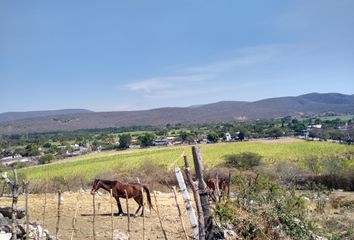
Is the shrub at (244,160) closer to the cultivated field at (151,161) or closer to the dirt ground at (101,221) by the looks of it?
the cultivated field at (151,161)

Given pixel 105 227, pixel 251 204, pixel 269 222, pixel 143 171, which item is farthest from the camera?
pixel 143 171

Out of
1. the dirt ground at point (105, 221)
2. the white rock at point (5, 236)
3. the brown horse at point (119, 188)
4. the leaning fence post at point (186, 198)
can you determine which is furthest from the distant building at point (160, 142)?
the leaning fence post at point (186, 198)

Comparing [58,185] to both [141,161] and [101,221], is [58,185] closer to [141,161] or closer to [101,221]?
[101,221]

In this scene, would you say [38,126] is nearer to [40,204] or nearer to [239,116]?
[239,116]

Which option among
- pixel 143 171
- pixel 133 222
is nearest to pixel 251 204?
pixel 133 222

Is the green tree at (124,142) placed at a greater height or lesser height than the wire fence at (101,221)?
lesser

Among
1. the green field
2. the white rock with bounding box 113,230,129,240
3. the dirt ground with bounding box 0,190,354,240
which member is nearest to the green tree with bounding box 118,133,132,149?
the green field

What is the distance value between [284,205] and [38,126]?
15652 cm

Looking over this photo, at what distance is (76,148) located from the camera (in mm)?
78750

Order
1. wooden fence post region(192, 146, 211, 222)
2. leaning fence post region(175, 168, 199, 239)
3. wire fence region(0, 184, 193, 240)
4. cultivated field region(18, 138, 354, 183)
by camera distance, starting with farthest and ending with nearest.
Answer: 1. cultivated field region(18, 138, 354, 183)
2. wire fence region(0, 184, 193, 240)
3. wooden fence post region(192, 146, 211, 222)
4. leaning fence post region(175, 168, 199, 239)

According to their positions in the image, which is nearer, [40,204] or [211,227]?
[211,227]

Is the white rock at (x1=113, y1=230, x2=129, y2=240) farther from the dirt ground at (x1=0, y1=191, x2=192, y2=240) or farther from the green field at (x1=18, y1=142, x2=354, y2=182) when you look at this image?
the green field at (x1=18, y1=142, x2=354, y2=182)

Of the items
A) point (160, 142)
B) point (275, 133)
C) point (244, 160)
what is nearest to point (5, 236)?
point (244, 160)

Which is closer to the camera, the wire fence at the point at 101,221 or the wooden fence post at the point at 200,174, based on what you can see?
the wooden fence post at the point at 200,174
